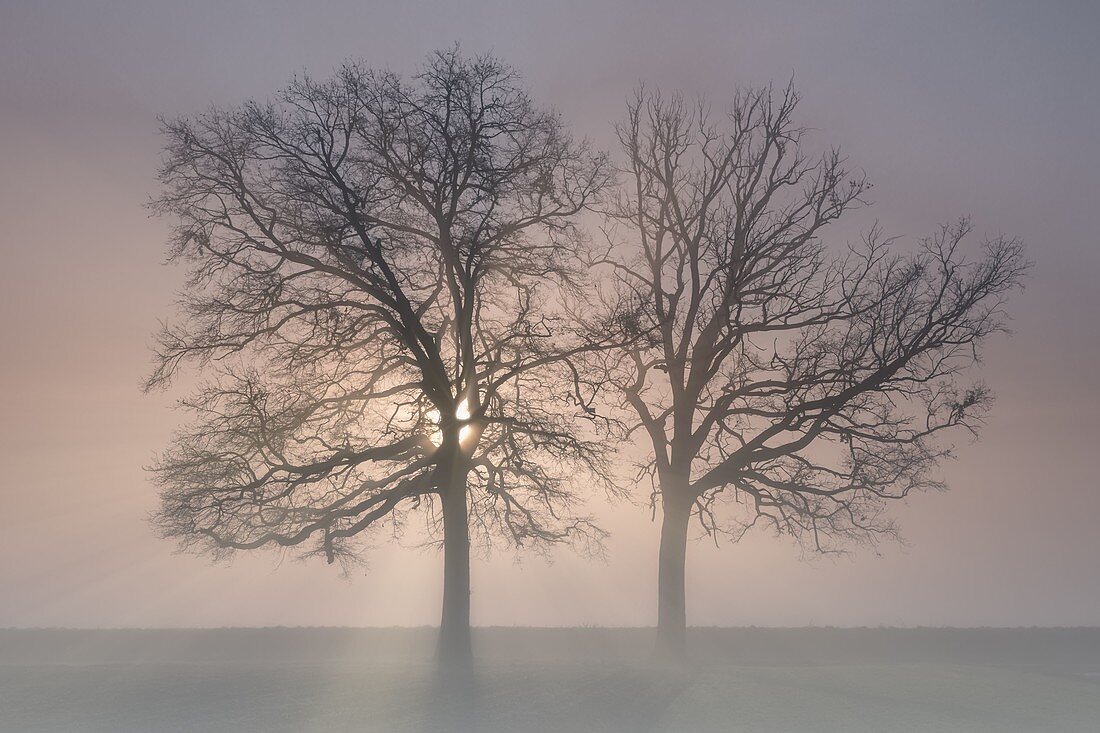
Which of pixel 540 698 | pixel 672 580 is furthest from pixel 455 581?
pixel 672 580

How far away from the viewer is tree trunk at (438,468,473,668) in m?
19.8

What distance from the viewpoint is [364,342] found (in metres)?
21.1

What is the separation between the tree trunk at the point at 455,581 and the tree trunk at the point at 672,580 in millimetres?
5173

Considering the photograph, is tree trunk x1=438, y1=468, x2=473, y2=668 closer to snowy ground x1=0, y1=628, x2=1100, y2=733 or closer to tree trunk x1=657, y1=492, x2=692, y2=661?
snowy ground x1=0, y1=628, x2=1100, y2=733

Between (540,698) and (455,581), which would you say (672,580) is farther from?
(540,698)

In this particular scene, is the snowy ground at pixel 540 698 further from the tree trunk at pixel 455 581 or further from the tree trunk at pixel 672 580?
the tree trunk at pixel 672 580

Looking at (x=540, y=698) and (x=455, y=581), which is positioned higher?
(x=455, y=581)

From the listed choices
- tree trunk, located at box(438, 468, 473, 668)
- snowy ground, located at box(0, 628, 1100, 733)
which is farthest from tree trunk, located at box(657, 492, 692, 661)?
tree trunk, located at box(438, 468, 473, 668)

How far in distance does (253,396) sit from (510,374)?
552 centimetres

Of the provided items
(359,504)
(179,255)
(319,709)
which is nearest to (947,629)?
(359,504)

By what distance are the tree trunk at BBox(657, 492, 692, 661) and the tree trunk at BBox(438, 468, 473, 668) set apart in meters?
5.17

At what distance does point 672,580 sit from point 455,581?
569 cm

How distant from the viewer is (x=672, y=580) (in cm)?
2258

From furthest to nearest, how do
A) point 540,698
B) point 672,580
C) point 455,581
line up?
point 672,580, point 455,581, point 540,698
